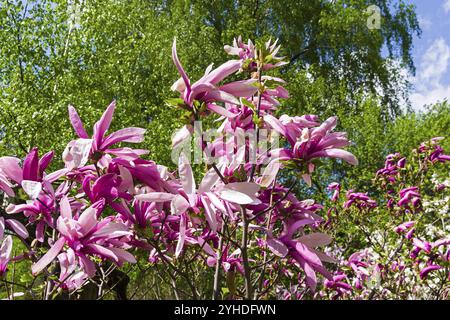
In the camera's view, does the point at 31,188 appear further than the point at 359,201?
No

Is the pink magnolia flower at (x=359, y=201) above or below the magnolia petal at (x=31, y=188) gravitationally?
below

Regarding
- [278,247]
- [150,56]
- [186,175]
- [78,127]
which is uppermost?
[150,56]

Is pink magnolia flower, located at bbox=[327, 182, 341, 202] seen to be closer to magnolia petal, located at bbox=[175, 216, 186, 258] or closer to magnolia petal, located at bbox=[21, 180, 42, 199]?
magnolia petal, located at bbox=[175, 216, 186, 258]

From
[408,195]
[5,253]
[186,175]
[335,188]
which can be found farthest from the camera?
[335,188]

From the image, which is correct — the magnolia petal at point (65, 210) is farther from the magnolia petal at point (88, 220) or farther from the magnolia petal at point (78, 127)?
the magnolia petal at point (78, 127)

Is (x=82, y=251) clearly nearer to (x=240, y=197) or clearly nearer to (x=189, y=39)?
(x=240, y=197)

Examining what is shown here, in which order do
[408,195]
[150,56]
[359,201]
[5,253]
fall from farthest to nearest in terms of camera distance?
1. [150,56]
2. [359,201]
3. [408,195]
4. [5,253]

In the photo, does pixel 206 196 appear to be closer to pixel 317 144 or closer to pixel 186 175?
pixel 186 175

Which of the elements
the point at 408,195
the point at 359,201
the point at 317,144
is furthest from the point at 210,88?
the point at 359,201

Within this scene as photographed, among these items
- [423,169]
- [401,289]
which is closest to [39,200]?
[401,289]

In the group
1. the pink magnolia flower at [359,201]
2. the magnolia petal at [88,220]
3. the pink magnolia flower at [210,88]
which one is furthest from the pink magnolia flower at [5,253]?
the pink magnolia flower at [359,201]

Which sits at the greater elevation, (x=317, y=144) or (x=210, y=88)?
(x=210, y=88)

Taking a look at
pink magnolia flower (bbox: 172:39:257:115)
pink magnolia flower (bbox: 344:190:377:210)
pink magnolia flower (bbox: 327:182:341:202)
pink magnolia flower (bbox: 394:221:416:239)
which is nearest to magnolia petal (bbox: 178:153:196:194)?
pink magnolia flower (bbox: 172:39:257:115)

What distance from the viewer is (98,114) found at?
27.3 ft
